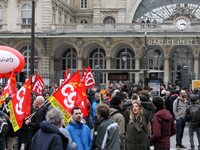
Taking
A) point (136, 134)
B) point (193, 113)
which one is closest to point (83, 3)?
point (193, 113)

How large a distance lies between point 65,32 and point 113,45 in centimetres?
449

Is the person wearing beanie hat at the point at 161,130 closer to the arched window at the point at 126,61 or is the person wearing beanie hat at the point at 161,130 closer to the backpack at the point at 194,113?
the backpack at the point at 194,113

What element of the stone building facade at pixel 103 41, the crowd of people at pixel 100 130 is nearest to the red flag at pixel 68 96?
the crowd of people at pixel 100 130

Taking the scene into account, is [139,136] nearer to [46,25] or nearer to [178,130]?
[178,130]

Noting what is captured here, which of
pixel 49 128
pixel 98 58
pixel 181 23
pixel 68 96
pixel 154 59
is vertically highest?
pixel 181 23

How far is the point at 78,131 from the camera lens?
374 inches

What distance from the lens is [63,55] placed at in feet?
175

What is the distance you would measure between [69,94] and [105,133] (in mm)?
2411

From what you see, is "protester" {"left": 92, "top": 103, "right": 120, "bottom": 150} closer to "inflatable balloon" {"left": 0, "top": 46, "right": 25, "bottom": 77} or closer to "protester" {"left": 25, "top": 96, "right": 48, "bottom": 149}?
"protester" {"left": 25, "top": 96, "right": 48, "bottom": 149}

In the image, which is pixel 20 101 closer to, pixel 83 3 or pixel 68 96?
pixel 68 96

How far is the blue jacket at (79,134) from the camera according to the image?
9.47 meters

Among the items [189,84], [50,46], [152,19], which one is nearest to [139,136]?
[189,84]

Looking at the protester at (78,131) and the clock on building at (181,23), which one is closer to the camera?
the protester at (78,131)

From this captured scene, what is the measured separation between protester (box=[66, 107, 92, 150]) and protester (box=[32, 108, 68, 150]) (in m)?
1.31
